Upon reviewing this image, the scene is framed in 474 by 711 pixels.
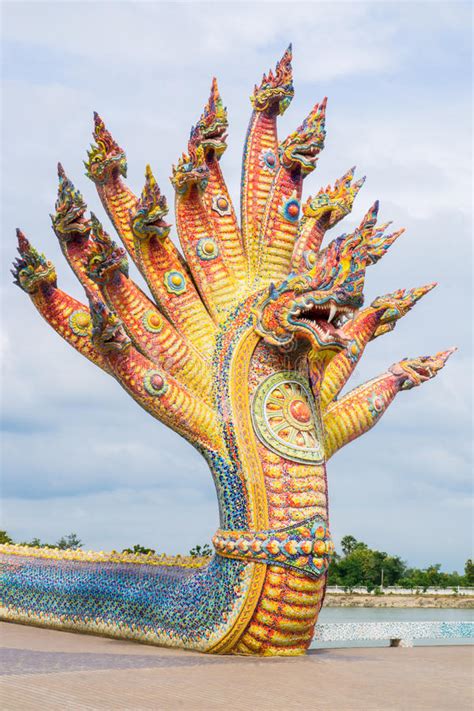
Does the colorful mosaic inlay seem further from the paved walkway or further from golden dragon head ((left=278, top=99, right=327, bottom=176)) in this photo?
golden dragon head ((left=278, top=99, right=327, bottom=176))

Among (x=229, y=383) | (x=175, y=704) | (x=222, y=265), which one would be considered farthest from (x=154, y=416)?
(x=175, y=704)

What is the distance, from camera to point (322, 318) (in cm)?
1055

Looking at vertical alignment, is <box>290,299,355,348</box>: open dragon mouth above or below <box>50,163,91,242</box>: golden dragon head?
below

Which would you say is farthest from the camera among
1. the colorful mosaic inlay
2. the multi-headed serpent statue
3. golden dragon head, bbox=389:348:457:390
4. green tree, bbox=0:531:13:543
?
green tree, bbox=0:531:13:543

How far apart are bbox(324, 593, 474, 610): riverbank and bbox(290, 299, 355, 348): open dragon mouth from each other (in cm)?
2089

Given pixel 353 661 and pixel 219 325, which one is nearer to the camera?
pixel 353 661

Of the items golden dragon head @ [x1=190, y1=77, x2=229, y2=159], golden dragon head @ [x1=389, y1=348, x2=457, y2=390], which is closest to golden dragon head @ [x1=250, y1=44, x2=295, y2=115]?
golden dragon head @ [x1=190, y1=77, x2=229, y2=159]

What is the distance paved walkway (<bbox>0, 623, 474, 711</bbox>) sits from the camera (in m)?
6.91

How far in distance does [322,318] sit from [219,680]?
4.16m

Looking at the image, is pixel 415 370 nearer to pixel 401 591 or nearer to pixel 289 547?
pixel 289 547

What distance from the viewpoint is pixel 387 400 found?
11844mm

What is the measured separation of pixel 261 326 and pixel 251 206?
1.93m

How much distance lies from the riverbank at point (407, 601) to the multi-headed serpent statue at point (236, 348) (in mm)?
18966

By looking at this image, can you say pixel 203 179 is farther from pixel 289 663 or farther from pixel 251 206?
pixel 289 663
